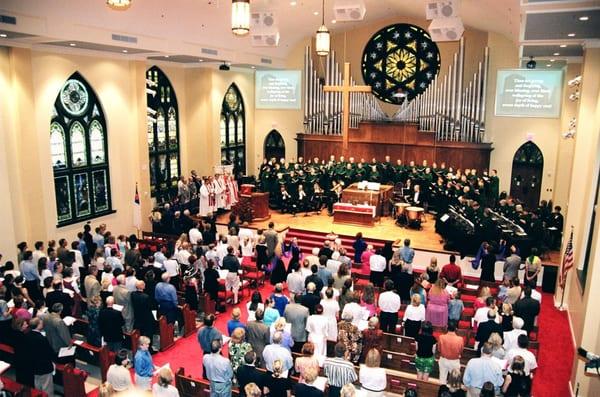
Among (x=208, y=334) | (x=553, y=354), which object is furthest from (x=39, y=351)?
(x=553, y=354)

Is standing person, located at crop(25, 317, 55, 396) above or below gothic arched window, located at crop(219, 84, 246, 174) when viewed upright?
below

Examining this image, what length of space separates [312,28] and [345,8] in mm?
9245

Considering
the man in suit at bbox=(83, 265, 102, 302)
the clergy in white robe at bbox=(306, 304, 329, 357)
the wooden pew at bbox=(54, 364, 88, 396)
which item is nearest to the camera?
the wooden pew at bbox=(54, 364, 88, 396)

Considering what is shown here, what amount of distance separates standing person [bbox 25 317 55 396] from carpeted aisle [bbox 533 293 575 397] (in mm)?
7847

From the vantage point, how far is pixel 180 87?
19.9 m

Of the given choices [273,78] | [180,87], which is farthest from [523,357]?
[273,78]

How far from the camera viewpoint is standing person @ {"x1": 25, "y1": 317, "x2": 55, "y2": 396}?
7.36 m

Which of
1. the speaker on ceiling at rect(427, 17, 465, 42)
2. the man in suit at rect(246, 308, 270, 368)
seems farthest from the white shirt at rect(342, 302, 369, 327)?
the speaker on ceiling at rect(427, 17, 465, 42)

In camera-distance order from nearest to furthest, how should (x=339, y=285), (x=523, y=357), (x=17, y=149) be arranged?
(x=523, y=357) < (x=339, y=285) < (x=17, y=149)

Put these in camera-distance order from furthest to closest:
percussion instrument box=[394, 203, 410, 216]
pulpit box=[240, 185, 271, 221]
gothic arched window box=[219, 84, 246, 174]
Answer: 1. gothic arched window box=[219, 84, 246, 174]
2. pulpit box=[240, 185, 271, 221]
3. percussion instrument box=[394, 203, 410, 216]

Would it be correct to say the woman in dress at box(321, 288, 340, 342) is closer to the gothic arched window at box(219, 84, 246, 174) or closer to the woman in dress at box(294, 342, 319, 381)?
the woman in dress at box(294, 342, 319, 381)

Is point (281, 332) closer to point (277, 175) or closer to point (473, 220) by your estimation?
point (473, 220)

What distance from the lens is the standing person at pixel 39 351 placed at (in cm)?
736

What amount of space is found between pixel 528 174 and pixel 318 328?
1458cm
